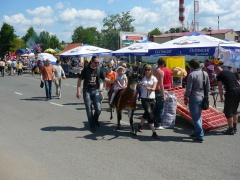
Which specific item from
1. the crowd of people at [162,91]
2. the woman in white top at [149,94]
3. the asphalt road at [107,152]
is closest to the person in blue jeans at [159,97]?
the crowd of people at [162,91]

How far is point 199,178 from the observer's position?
16.4ft

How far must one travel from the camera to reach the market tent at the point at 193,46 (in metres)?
13.1

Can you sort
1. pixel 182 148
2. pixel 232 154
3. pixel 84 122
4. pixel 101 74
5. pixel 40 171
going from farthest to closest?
pixel 84 122
pixel 101 74
pixel 182 148
pixel 232 154
pixel 40 171

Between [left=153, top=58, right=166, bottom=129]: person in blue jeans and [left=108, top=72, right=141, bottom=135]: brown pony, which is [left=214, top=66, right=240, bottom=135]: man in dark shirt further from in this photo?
[left=108, top=72, right=141, bottom=135]: brown pony

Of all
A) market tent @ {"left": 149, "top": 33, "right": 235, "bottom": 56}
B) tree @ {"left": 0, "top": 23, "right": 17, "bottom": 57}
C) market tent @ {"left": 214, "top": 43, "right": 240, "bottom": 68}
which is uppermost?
tree @ {"left": 0, "top": 23, "right": 17, "bottom": 57}

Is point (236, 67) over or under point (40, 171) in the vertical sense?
over

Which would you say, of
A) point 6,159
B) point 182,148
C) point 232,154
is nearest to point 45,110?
point 6,159

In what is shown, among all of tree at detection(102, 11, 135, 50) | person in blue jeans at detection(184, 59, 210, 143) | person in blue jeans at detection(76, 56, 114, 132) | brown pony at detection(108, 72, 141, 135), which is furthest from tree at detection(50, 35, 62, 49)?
person in blue jeans at detection(184, 59, 210, 143)

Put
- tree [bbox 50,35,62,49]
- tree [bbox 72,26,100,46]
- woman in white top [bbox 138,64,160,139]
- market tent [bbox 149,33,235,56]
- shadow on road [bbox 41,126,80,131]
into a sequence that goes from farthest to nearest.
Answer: tree [bbox 72,26,100,46]
tree [bbox 50,35,62,49]
market tent [bbox 149,33,235,56]
shadow on road [bbox 41,126,80,131]
woman in white top [bbox 138,64,160,139]

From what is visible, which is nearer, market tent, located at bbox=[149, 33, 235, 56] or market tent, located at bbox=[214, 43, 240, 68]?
market tent, located at bbox=[214, 43, 240, 68]

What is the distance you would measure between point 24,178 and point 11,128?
3898mm

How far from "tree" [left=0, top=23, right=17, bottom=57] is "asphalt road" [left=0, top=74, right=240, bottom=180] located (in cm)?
7389

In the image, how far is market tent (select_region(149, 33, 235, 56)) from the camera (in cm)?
1309

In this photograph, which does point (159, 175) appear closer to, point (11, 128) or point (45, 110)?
point (11, 128)
